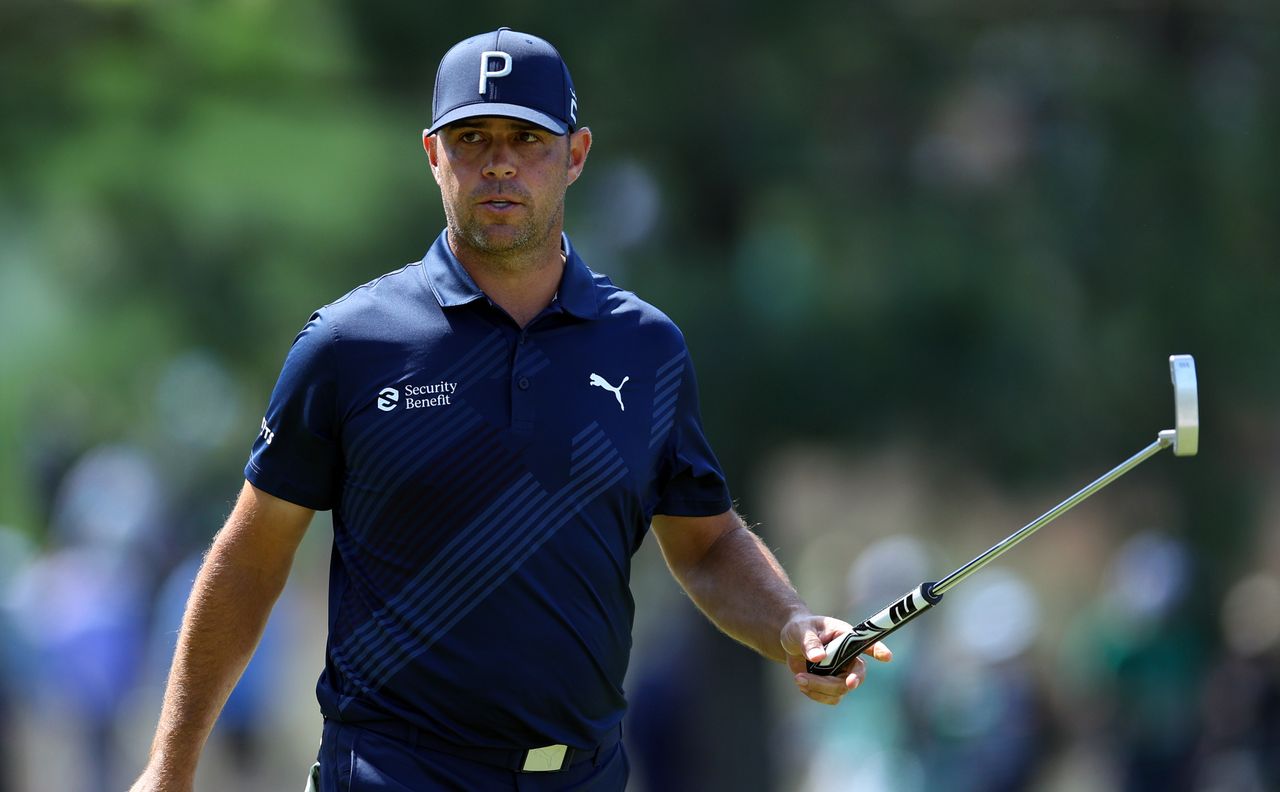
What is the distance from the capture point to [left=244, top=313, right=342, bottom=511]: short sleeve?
449 centimetres

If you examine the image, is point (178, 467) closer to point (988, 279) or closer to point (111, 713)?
point (111, 713)

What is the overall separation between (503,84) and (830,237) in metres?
7.58

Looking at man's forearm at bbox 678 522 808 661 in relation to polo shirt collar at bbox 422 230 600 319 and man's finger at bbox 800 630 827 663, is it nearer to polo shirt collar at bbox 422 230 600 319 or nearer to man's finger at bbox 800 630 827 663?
man's finger at bbox 800 630 827 663

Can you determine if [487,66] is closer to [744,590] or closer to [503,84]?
[503,84]

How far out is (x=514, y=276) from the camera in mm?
4738

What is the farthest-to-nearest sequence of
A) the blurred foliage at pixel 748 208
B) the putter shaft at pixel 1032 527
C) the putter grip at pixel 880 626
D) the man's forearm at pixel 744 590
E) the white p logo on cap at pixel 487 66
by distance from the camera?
the blurred foliage at pixel 748 208, the man's forearm at pixel 744 590, the white p logo on cap at pixel 487 66, the putter grip at pixel 880 626, the putter shaft at pixel 1032 527

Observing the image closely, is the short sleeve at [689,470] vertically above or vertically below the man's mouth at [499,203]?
below

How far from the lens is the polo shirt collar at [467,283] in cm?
462

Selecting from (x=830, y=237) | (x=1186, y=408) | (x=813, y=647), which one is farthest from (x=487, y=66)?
(x=830, y=237)

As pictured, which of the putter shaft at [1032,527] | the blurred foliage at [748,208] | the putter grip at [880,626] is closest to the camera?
the putter shaft at [1032,527]

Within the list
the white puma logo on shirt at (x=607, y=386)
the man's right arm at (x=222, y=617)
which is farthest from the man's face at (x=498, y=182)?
the man's right arm at (x=222, y=617)

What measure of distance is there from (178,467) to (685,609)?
3.90 metres

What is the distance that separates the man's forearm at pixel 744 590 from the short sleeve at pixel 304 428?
1.00 metres

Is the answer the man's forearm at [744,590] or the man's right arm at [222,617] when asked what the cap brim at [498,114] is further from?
the man's forearm at [744,590]
